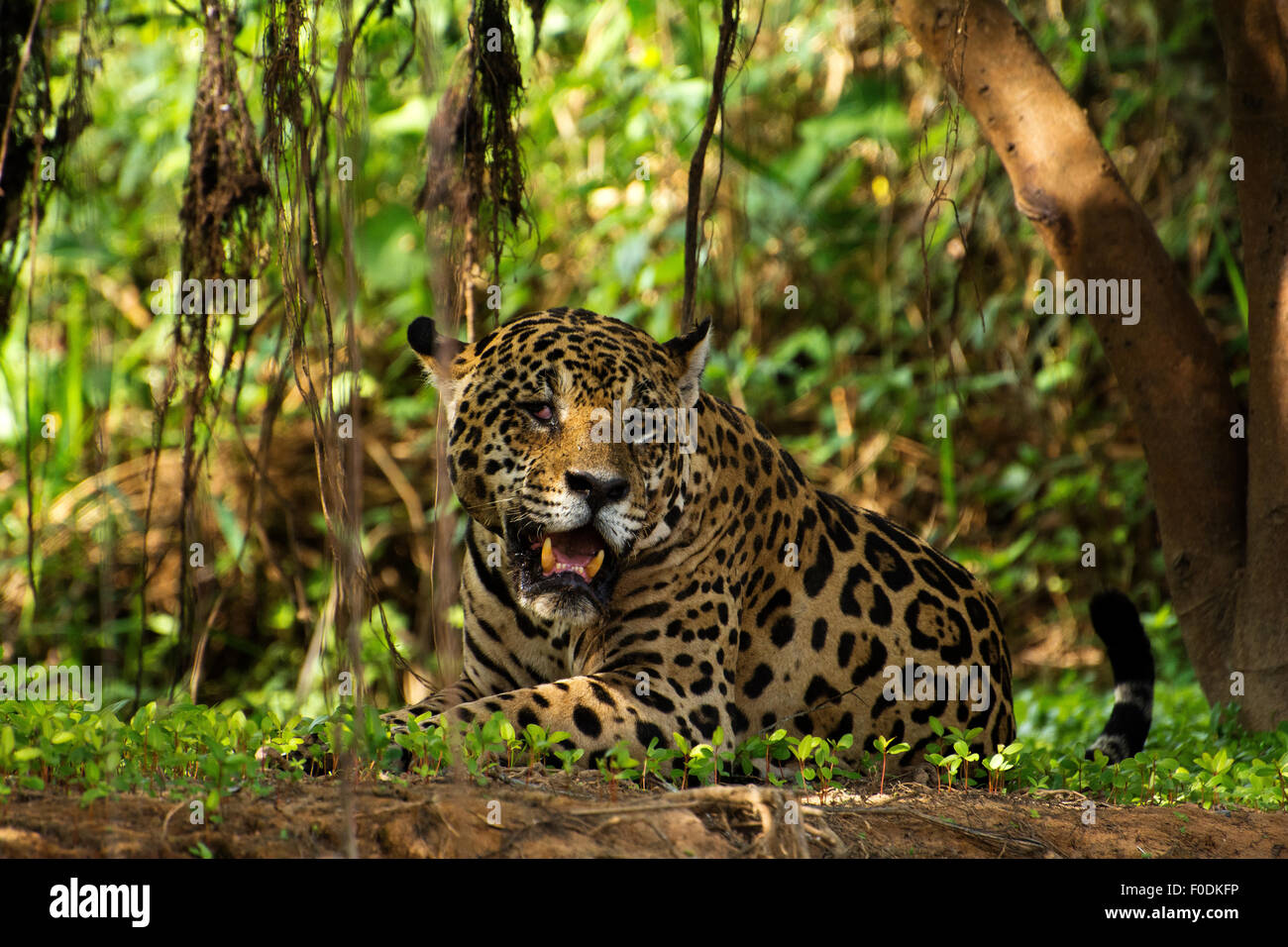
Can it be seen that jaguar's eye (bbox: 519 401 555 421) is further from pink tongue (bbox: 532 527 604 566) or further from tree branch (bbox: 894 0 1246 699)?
tree branch (bbox: 894 0 1246 699)

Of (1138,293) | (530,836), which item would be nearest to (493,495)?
(530,836)

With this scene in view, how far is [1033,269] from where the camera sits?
35.7 ft

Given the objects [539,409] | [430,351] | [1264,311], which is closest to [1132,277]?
A: [1264,311]

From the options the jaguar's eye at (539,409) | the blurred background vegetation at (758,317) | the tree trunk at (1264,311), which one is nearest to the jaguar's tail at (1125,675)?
the tree trunk at (1264,311)

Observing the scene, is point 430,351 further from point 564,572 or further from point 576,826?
point 576,826

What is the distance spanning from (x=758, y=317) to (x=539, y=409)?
6984 mm

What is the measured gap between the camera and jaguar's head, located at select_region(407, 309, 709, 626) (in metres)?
4.88

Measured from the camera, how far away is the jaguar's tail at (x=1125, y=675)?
6.05 metres

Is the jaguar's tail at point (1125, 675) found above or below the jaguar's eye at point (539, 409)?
below
